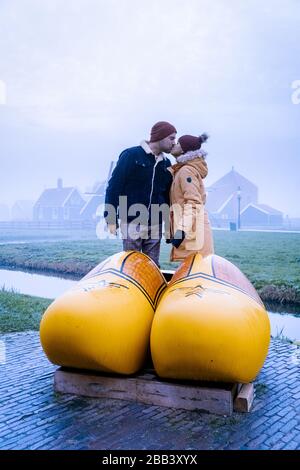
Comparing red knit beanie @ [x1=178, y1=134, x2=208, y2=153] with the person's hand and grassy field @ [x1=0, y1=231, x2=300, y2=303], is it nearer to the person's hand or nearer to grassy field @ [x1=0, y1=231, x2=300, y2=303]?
the person's hand

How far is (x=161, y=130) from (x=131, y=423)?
6.56ft

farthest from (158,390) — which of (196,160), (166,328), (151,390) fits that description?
(196,160)

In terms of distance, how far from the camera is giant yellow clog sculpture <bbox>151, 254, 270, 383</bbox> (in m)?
2.41

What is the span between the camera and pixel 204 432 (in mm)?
2326

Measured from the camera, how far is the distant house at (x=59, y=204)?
41844 millimetres

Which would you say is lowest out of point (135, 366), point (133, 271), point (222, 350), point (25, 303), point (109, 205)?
point (25, 303)

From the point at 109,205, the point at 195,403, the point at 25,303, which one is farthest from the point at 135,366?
the point at 25,303

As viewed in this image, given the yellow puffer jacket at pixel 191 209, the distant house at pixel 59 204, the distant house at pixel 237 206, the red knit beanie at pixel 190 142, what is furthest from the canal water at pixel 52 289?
the distant house at pixel 59 204

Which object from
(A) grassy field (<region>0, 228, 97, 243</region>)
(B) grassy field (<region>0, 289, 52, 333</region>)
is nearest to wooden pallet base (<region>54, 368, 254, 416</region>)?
(B) grassy field (<region>0, 289, 52, 333</region>)

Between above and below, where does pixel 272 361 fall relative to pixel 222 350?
below

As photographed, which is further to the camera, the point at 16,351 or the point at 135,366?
the point at 16,351

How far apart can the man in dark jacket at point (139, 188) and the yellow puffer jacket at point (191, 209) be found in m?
0.16

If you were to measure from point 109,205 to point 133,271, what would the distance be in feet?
2.33
